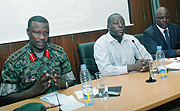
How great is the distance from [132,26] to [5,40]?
230cm

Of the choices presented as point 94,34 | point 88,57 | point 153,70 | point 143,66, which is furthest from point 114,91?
point 94,34

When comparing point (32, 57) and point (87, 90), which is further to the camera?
point (32, 57)

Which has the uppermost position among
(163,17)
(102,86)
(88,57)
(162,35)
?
(163,17)

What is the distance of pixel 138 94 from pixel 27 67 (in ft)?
3.58

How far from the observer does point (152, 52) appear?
2.88m

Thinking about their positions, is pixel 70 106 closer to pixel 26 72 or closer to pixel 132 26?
pixel 26 72

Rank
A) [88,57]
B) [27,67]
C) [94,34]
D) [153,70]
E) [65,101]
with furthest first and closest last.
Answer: [94,34]
[88,57]
[27,67]
[153,70]
[65,101]

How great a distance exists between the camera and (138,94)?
4.19 feet

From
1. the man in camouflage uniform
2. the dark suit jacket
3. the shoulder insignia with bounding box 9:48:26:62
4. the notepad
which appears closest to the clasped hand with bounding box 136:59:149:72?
the notepad

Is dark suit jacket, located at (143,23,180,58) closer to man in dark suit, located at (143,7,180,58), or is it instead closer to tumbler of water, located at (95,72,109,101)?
man in dark suit, located at (143,7,180,58)

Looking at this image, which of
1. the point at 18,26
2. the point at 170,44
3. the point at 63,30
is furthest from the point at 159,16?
the point at 18,26

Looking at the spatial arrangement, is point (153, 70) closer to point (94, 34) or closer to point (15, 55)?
point (15, 55)

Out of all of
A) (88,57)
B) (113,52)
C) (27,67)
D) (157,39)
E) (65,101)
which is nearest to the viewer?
(65,101)

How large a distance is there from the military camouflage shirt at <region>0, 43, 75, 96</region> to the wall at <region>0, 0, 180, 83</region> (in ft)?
2.79
